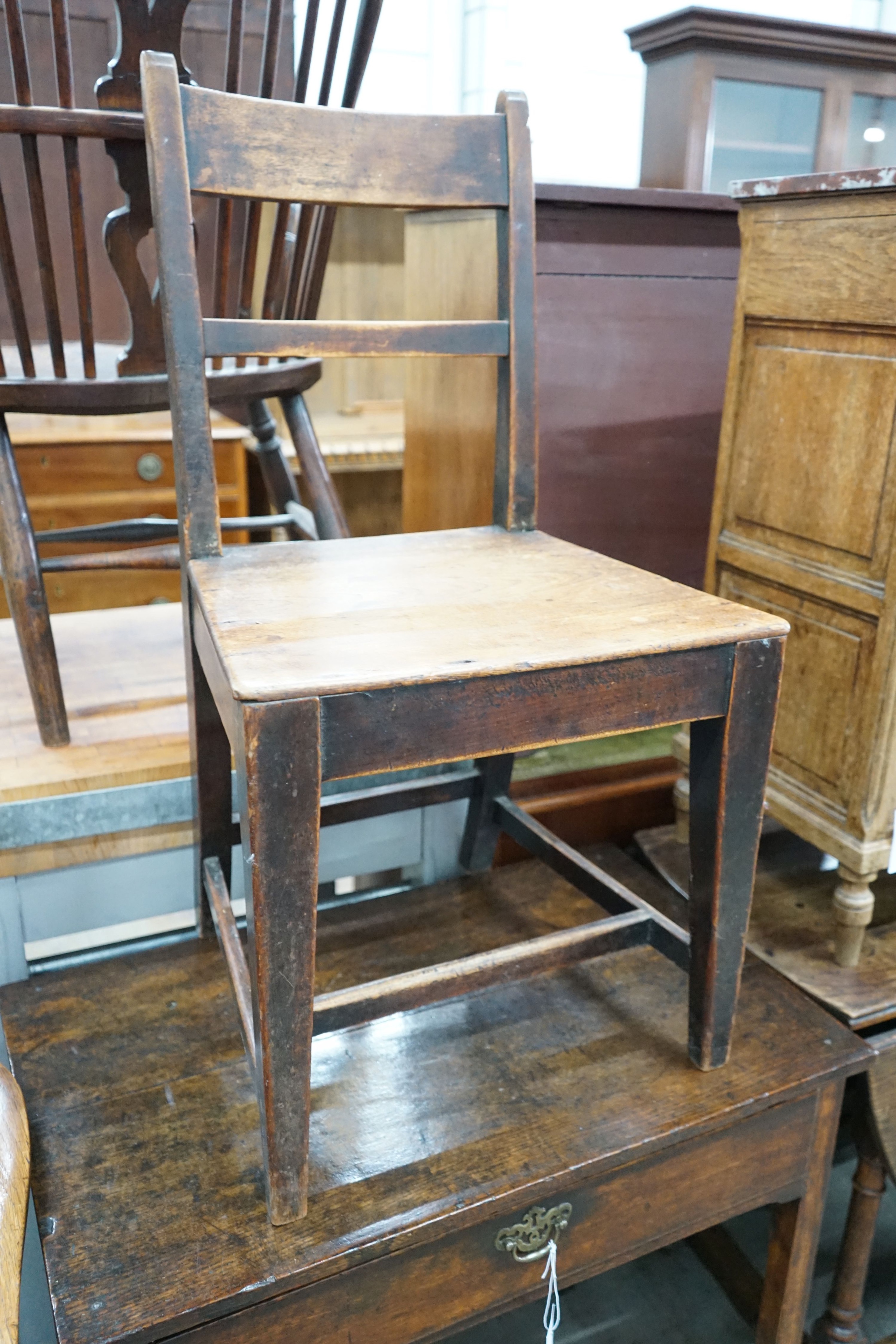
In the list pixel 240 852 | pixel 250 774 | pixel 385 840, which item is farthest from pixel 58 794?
pixel 250 774

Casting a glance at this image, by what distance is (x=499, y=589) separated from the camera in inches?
34.4

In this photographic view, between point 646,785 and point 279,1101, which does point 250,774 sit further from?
point 646,785

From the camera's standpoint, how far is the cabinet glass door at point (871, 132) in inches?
79.4

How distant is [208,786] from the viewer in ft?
3.42

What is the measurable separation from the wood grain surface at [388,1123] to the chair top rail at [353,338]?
609 mm

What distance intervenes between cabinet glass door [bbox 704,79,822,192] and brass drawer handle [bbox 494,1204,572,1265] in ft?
5.31

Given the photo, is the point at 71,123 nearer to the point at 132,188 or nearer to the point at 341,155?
the point at 132,188

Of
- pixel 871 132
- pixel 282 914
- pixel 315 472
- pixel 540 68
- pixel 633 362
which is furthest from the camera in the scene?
pixel 540 68

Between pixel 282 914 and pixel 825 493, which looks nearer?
pixel 282 914

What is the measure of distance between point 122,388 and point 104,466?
1143 millimetres

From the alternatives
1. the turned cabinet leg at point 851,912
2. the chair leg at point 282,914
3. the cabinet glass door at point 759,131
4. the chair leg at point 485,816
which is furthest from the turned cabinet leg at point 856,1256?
the cabinet glass door at point 759,131

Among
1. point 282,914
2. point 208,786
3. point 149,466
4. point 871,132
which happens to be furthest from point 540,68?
point 282,914

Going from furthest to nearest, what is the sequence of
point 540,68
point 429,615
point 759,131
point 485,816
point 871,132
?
point 540,68
point 871,132
point 759,131
point 485,816
point 429,615

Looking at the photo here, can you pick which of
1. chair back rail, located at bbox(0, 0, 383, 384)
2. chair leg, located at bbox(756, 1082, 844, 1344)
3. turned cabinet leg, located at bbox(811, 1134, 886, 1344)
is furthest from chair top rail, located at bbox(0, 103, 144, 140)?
turned cabinet leg, located at bbox(811, 1134, 886, 1344)
